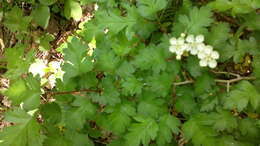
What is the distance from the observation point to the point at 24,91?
185 cm

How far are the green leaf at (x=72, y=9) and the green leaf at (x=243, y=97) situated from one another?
1.95 meters

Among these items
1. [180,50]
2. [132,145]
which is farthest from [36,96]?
[180,50]

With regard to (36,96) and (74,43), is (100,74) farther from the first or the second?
(36,96)

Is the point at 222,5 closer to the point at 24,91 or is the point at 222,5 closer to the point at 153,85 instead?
the point at 153,85

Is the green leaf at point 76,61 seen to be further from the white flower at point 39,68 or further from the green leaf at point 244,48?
the white flower at point 39,68

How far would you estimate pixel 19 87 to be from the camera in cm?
185

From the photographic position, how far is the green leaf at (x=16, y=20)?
299 cm

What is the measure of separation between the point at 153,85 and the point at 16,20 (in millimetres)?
1820

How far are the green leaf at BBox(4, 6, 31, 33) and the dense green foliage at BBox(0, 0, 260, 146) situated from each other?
1103 mm

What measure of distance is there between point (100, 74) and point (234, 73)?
2.75 feet

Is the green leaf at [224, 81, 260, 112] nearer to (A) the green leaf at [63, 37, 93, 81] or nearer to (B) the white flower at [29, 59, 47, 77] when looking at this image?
(A) the green leaf at [63, 37, 93, 81]

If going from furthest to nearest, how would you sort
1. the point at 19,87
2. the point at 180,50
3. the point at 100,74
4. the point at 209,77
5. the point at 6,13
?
the point at 6,13 → the point at 100,74 → the point at 19,87 → the point at 209,77 → the point at 180,50

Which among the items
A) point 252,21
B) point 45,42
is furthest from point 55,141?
point 45,42

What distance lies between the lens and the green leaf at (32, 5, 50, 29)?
3.16 m
